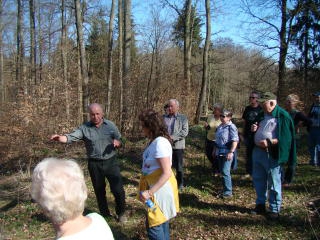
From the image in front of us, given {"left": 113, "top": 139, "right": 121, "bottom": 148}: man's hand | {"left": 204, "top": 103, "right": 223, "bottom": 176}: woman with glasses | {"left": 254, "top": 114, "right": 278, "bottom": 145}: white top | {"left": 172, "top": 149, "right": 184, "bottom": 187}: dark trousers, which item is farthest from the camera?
{"left": 204, "top": 103, "right": 223, "bottom": 176}: woman with glasses

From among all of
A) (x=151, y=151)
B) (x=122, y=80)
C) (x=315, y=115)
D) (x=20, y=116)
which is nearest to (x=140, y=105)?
(x=122, y=80)

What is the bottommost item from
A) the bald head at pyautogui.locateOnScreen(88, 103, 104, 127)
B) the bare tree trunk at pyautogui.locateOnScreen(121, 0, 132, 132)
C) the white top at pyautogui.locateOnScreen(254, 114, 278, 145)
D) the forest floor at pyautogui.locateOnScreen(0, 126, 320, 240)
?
the forest floor at pyautogui.locateOnScreen(0, 126, 320, 240)

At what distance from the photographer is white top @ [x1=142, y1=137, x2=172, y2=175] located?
329cm

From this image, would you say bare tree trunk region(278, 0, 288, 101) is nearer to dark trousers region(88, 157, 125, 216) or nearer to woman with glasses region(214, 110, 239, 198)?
woman with glasses region(214, 110, 239, 198)

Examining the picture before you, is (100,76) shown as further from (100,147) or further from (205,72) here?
(100,147)

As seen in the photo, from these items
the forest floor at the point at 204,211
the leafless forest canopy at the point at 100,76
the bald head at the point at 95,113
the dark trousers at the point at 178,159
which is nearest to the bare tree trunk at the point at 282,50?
the leafless forest canopy at the point at 100,76

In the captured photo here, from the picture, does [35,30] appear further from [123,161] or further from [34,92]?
[123,161]

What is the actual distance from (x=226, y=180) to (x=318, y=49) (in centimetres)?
1691

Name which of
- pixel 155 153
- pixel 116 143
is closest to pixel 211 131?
pixel 116 143

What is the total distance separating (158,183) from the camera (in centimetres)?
326

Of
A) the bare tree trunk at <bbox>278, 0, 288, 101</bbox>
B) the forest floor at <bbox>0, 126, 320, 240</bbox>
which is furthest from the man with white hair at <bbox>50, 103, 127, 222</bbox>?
the bare tree trunk at <bbox>278, 0, 288, 101</bbox>

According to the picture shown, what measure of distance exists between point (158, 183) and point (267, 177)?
262cm

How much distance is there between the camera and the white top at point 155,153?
3285 millimetres

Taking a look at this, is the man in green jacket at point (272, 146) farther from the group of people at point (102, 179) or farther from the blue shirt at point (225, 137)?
the group of people at point (102, 179)
